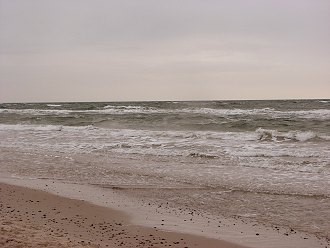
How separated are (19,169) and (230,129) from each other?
41.4ft

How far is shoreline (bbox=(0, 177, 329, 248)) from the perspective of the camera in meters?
5.09

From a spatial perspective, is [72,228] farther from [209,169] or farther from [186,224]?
[209,169]

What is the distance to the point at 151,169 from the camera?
1017 centimetres

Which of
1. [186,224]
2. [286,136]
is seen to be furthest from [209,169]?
[286,136]

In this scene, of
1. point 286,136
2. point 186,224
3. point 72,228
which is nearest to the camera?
point 72,228

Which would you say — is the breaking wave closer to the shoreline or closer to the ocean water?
the ocean water

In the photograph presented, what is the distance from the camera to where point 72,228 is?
5.36 meters

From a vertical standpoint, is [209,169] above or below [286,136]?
below

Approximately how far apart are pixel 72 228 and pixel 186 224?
60.3 inches

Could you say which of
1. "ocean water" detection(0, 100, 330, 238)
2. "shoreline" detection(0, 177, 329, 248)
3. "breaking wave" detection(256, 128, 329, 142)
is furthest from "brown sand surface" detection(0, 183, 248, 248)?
"breaking wave" detection(256, 128, 329, 142)

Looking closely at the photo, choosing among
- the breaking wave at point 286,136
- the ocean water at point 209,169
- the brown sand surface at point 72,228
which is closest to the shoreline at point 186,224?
the brown sand surface at point 72,228

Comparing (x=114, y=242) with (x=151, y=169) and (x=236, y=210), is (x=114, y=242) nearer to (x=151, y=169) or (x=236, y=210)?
(x=236, y=210)

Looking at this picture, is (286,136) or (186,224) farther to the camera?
(286,136)

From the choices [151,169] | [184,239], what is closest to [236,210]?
[184,239]
